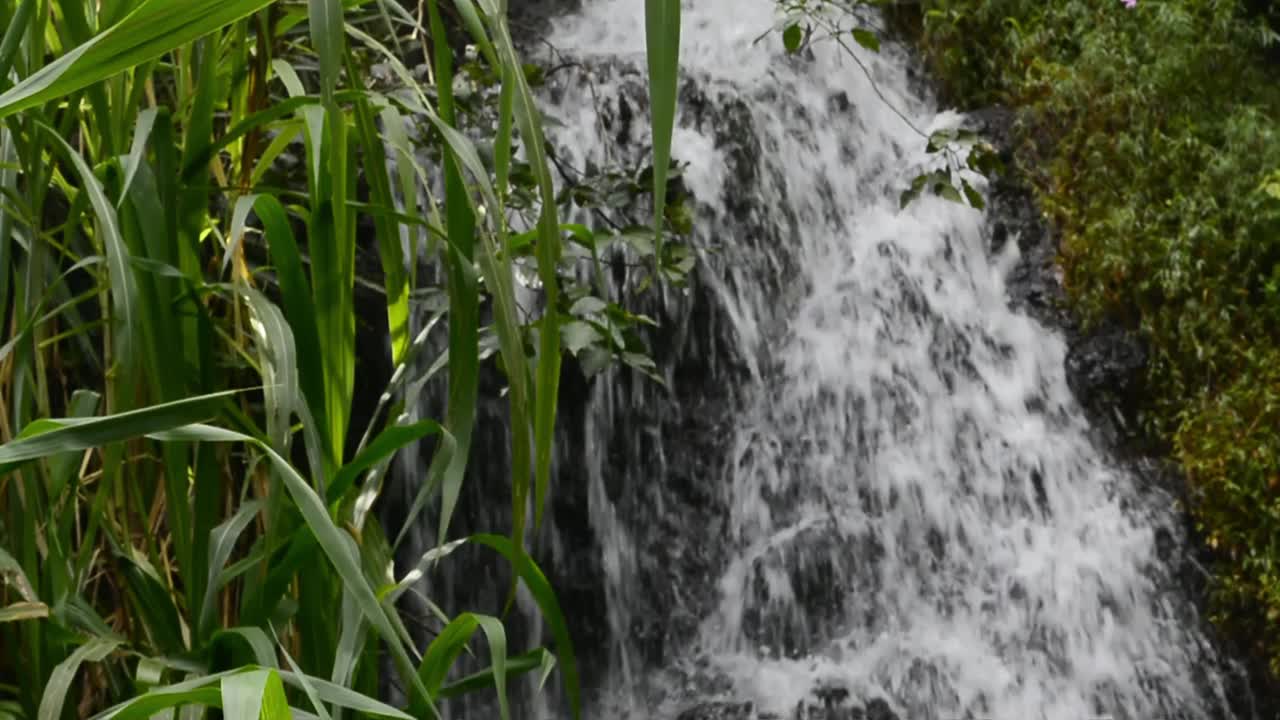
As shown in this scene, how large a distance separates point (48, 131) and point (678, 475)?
2.46 meters

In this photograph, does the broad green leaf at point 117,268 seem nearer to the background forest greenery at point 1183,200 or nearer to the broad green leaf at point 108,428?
the broad green leaf at point 108,428

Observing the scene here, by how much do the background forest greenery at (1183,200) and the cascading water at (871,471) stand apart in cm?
18

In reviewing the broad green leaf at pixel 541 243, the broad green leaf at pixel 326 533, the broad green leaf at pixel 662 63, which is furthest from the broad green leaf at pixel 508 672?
the broad green leaf at pixel 662 63

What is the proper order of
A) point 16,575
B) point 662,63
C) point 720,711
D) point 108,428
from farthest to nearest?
point 720,711, point 16,575, point 108,428, point 662,63

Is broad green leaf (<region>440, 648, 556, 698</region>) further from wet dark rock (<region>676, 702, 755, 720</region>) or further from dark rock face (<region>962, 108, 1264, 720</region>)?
dark rock face (<region>962, 108, 1264, 720</region>)

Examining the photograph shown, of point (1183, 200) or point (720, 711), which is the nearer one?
point (720, 711)

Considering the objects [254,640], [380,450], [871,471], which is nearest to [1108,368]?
[871,471]

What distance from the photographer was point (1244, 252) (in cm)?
346

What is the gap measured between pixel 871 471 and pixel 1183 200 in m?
1.21

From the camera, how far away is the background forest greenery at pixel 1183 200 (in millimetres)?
3225

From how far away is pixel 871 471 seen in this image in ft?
10.9

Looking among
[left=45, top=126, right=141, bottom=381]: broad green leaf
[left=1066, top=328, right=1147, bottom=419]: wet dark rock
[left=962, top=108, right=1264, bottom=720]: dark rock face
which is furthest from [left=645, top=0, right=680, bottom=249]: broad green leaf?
[left=1066, top=328, right=1147, bottom=419]: wet dark rock

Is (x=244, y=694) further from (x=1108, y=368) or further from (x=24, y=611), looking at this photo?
(x=1108, y=368)

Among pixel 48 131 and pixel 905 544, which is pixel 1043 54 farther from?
pixel 48 131
